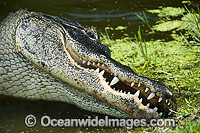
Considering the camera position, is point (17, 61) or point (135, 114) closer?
point (135, 114)

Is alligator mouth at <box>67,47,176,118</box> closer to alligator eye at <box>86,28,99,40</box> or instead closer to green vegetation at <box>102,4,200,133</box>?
green vegetation at <box>102,4,200,133</box>

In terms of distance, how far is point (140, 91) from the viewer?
2949 millimetres

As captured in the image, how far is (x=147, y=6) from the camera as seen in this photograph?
6816 mm

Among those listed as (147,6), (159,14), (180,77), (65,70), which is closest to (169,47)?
(180,77)

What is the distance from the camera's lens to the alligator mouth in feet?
9.53

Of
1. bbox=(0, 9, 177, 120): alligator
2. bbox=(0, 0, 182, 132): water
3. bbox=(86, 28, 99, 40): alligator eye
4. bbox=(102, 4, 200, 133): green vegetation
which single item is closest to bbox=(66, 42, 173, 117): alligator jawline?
bbox=(0, 9, 177, 120): alligator

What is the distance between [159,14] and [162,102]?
3.80 metres

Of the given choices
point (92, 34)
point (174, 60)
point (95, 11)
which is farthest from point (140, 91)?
point (95, 11)

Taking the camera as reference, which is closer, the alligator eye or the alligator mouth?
the alligator mouth

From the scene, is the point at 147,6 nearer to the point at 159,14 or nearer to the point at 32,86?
the point at 159,14

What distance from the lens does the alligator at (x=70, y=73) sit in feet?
9.54

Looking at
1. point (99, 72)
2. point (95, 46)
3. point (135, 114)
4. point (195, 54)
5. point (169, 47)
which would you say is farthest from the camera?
point (169, 47)

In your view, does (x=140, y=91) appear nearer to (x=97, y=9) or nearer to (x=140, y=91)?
(x=140, y=91)

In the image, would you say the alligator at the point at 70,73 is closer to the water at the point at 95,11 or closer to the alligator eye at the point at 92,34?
the alligator eye at the point at 92,34
